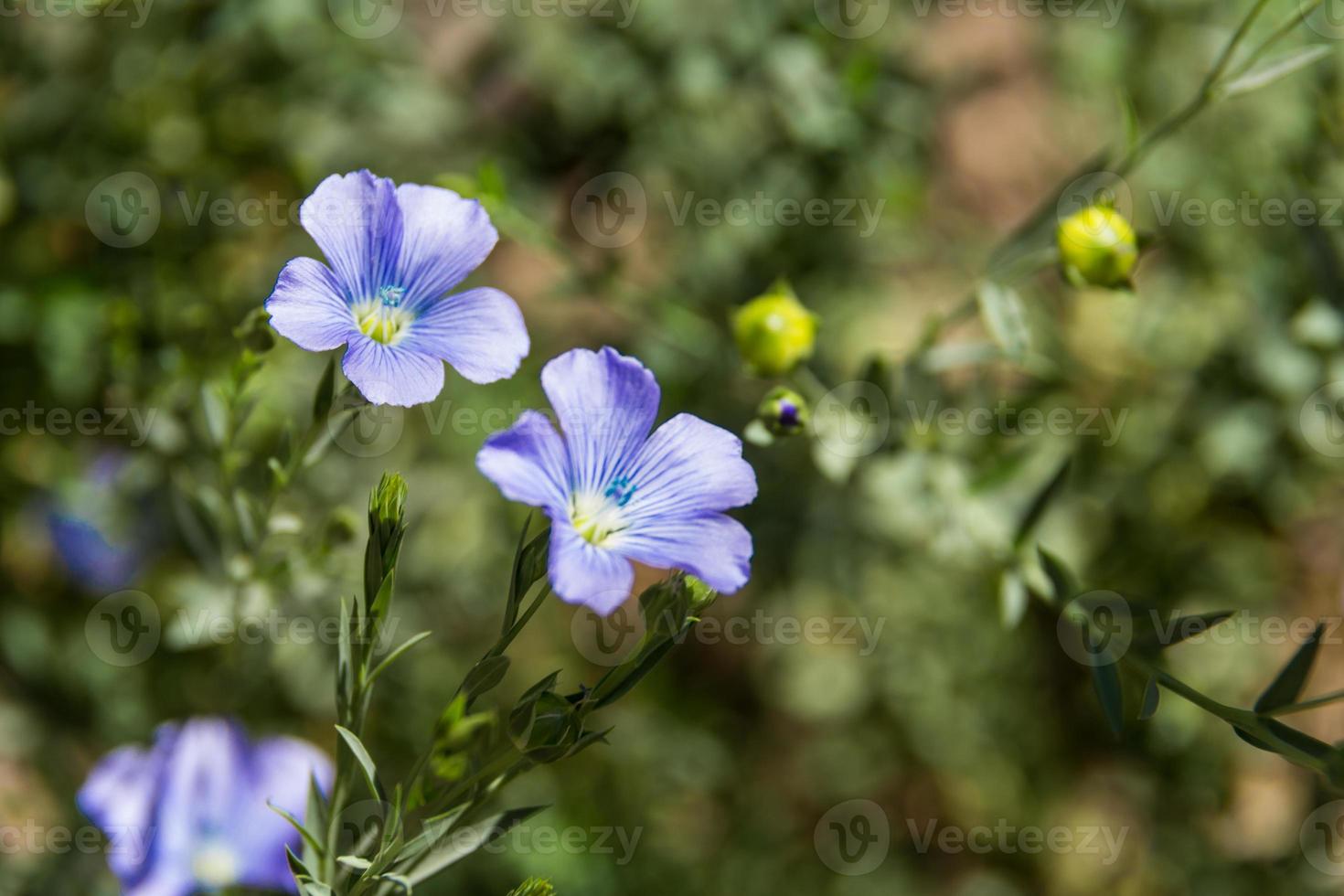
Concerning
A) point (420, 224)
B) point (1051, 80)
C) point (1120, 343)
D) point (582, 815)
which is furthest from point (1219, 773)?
point (420, 224)

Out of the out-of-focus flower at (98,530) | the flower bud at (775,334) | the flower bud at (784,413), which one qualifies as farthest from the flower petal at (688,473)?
the out-of-focus flower at (98,530)

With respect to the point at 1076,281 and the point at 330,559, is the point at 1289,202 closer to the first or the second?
the point at 1076,281

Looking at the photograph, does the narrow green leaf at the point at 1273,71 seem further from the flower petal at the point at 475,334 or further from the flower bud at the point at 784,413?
the flower petal at the point at 475,334

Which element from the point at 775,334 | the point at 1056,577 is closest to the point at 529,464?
the point at 775,334

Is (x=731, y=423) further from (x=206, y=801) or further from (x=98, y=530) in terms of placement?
(x=98, y=530)

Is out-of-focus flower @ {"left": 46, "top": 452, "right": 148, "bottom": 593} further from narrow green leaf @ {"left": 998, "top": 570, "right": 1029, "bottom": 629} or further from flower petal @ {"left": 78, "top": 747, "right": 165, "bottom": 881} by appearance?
narrow green leaf @ {"left": 998, "top": 570, "right": 1029, "bottom": 629}
